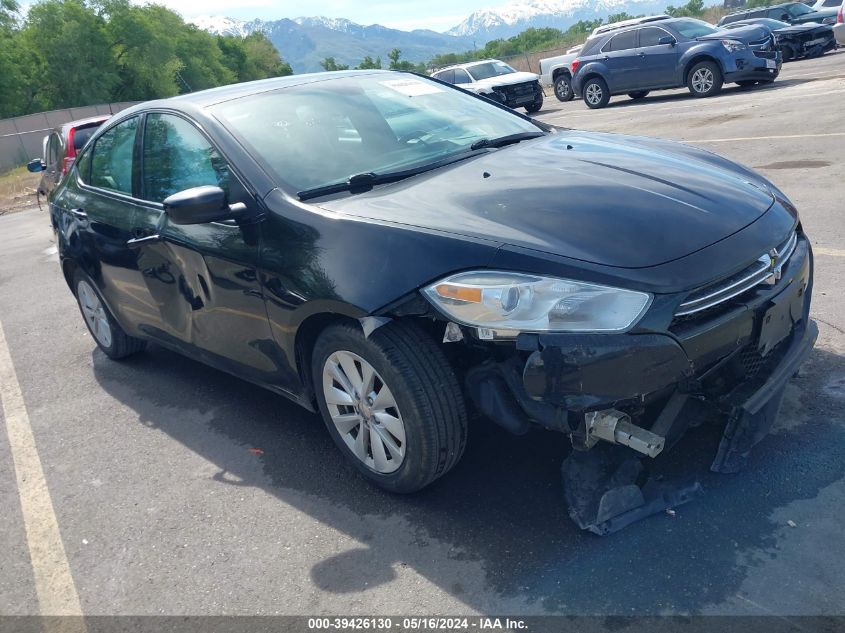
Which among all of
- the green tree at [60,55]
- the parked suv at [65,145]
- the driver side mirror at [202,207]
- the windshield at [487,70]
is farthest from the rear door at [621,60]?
the green tree at [60,55]

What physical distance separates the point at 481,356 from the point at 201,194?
139 centimetres

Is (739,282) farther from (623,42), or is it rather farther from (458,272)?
(623,42)

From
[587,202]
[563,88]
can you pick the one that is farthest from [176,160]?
[563,88]

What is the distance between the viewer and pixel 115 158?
15.8ft

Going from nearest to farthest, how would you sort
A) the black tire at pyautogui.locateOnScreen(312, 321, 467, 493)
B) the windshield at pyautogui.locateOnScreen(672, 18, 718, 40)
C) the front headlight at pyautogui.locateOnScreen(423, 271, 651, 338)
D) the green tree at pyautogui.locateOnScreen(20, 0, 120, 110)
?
1. the front headlight at pyautogui.locateOnScreen(423, 271, 651, 338)
2. the black tire at pyautogui.locateOnScreen(312, 321, 467, 493)
3. the windshield at pyautogui.locateOnScreen(672, 18, 718, 40)
4. the green tree at pyautogui.locateOnScreen(20, 0, 120, 110)

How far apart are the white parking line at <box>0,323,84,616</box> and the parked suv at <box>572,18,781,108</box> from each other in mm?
15278

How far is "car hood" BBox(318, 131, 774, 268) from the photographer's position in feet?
9.28

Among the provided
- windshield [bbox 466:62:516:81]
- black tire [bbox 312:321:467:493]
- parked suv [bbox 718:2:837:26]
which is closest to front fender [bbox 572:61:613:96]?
windshield [bbox 466:62:516:81]

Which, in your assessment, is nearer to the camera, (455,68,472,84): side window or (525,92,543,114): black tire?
(525,92,543,114): black tire

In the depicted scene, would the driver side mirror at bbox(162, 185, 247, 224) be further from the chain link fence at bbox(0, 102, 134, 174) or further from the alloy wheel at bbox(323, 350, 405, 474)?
the chain link fence at bbox(0, 102, 134, 174)

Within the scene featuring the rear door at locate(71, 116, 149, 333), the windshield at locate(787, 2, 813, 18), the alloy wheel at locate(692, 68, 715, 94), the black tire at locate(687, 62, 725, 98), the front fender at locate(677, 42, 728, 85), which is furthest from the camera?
the windshield at locate(787, 2, 813, 18)

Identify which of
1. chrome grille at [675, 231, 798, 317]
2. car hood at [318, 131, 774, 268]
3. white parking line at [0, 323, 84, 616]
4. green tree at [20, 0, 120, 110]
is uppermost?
green tree at [20, 0, 120, 110]

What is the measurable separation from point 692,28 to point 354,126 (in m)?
15.9

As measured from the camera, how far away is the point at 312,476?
369 cm
